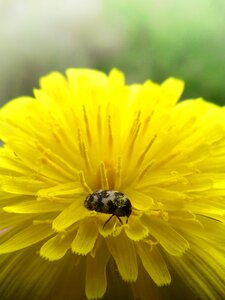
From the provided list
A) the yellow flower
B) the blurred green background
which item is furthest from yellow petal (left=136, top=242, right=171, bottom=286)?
the blurred green background

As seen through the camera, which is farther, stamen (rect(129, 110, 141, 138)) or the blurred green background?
the blurred green background

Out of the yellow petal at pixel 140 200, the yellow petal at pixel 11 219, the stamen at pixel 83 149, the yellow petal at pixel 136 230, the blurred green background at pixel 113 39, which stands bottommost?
the yellow petal at pixel 136 230

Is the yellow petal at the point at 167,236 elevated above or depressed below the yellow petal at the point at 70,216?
below

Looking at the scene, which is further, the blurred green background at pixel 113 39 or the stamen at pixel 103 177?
the blurred green background at pixel 113 39

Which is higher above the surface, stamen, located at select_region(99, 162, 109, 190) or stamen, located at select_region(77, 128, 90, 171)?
stamen, located at select_region(77, 128, 90, 171)

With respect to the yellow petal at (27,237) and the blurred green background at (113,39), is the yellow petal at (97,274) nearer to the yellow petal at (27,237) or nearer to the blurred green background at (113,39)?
the yellow petal at (27,237)

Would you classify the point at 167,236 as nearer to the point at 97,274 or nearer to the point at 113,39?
the point at 97,274

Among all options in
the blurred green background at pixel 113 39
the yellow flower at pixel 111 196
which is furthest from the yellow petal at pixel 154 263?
the blurred green background at pixel 113 39

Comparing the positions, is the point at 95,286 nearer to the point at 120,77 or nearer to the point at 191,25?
the point at 120,77

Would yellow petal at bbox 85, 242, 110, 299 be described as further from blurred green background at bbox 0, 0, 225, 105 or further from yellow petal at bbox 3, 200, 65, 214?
blurred green background at bbox 0, 0, 225, 105
